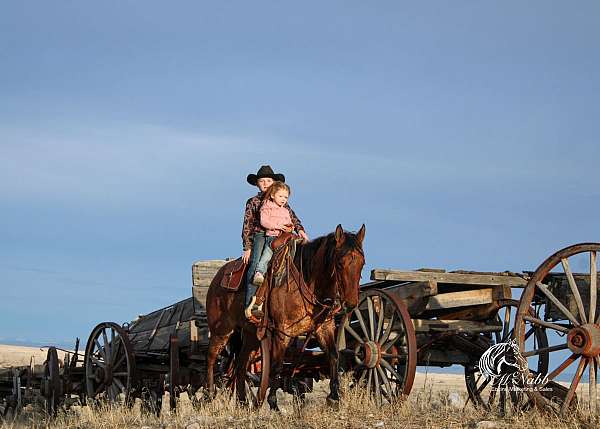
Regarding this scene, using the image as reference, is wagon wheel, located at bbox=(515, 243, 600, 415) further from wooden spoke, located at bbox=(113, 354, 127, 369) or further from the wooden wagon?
wooden spoke, located at bbox=(113, 354, 127, 369)

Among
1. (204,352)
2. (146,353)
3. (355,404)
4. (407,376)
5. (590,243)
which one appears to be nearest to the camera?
(590,243)

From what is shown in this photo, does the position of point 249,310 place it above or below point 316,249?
below

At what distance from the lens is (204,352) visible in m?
13.7

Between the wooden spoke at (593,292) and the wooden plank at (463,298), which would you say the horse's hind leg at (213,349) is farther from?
the wooden spoke at (593,292)

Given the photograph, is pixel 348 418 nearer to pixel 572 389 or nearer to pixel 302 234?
pixel 572 389

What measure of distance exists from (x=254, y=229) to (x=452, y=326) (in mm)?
3103

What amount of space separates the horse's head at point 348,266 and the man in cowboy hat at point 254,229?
140cm

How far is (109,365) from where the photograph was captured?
1453 cm

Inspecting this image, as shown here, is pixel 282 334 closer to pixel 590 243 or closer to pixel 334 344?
pixel 334 344

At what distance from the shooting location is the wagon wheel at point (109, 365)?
14.0 meters

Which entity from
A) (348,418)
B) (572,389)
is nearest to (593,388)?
(572,389)

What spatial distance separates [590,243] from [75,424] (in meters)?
6.81

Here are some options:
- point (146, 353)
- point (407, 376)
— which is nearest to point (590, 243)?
point (407, 376)

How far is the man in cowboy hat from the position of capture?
11.3 m
